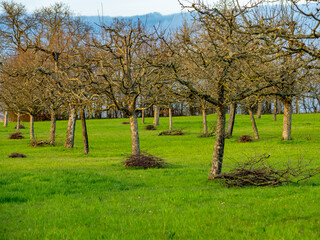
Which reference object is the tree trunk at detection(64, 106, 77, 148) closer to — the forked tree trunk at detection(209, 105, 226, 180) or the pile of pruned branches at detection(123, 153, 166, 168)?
the pile of pruned branches at detection(123, 153, 166, 168)

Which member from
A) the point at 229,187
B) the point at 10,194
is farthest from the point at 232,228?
the point at 10,194

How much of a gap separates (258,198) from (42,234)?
17.9 feet

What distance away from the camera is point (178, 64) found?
15.8m

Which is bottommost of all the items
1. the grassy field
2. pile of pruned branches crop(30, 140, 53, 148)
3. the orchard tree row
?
pile of pruned branches crop(30, 140, 53, 148)

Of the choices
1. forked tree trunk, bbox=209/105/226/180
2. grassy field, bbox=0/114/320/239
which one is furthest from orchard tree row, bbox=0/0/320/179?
grassy field, bbox=0/114/320/239

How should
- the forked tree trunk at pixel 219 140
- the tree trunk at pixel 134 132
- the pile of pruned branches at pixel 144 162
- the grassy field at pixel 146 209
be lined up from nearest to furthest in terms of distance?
the grassy field at pixel 146 209 → the forked tree trunk at pixel 219 140 → the pile of pruned branches at pixel 144 162 → the tree trunk at pixel 134 132

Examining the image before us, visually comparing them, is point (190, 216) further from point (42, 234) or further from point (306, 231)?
point (42, 234)

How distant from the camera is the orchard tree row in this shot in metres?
9.65

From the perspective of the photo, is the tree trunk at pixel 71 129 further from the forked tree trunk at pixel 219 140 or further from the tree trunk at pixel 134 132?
the forked tree trunk at pixel 219 140

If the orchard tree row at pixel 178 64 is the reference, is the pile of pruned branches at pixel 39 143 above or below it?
below

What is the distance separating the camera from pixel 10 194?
33.9ft

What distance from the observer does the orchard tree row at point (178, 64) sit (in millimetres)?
9648

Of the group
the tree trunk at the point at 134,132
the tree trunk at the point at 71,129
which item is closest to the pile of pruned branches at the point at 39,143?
the tree trunk at the point at 71,129

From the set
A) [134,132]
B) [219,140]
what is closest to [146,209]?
[219,140]
